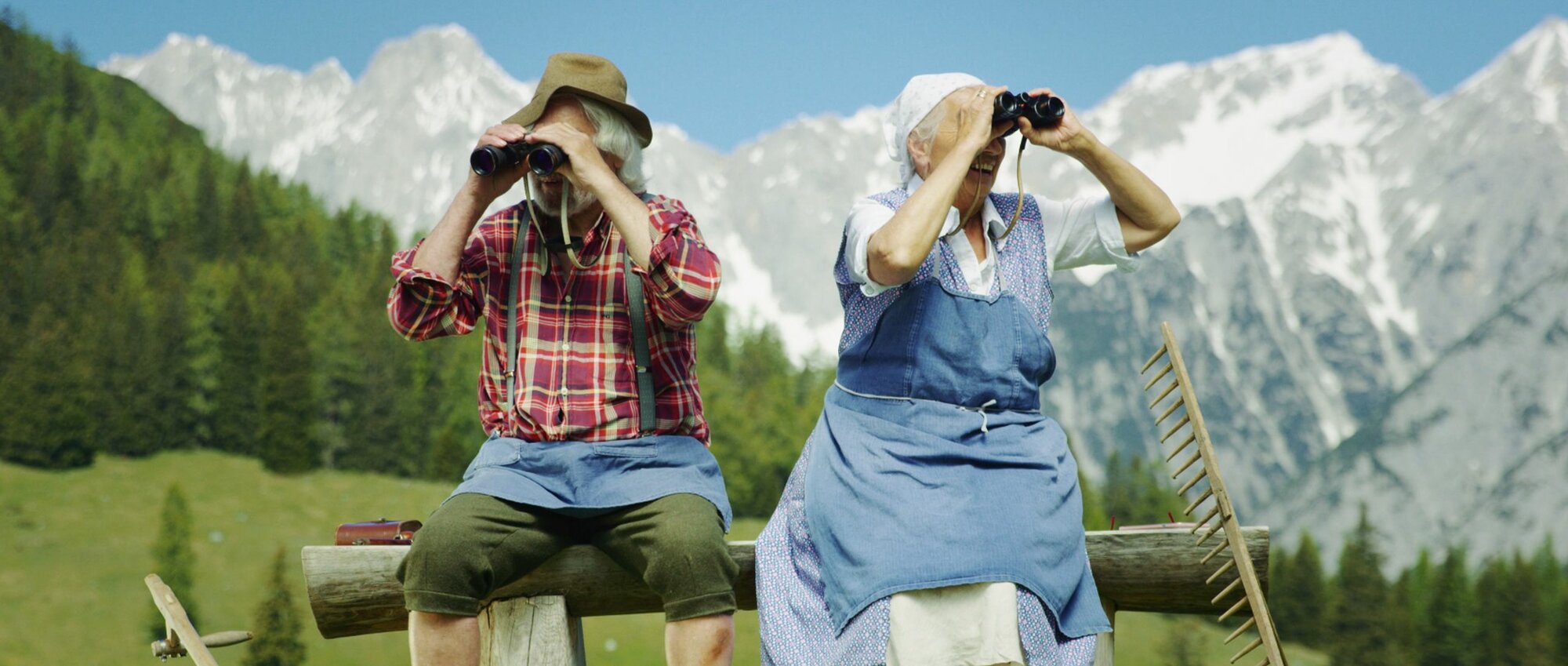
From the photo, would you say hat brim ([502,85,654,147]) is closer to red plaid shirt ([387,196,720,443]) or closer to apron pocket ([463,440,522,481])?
red plaid shirt ([387,196,720,443])

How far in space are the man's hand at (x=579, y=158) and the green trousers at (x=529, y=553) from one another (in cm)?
83

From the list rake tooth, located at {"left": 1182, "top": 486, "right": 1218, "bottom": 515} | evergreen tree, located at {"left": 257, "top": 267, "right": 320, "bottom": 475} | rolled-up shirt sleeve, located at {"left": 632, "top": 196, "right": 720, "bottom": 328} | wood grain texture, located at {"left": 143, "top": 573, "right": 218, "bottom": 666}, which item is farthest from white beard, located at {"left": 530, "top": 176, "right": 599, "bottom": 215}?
evergreen tree, located at {"left": 257, "top": 267, "right": 320, "bottom": 475}

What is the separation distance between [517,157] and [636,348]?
59cm

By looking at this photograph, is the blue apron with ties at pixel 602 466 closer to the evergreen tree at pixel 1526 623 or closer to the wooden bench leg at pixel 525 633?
the wooden bench leg at pixel 525 633

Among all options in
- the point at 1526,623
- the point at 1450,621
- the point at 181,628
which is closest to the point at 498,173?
the point at 181,628

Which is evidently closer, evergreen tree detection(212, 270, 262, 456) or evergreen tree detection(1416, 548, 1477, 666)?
evergreen tree detection(1416, 548, 1477, 666)

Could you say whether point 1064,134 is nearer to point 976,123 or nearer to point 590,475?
point 976,123

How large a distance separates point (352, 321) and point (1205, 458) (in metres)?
53.0

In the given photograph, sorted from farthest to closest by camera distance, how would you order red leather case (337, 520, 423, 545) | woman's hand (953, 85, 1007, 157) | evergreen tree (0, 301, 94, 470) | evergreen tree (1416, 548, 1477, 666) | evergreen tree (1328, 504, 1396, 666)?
evergreen tree (1416, 548, 1477, 666), evergreen tree (1328, 504, 1396, 666), evergreen tree (0, 301, 94, 470), red leather case (337, 520, 423, 545), woman's hand (953, 85, 1007, 157)

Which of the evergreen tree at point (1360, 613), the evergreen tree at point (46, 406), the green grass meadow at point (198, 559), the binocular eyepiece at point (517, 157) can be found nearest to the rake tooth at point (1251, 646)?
the binocular eyepiece at point (517, 157)

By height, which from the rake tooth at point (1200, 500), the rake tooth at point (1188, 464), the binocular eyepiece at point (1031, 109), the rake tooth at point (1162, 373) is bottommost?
the rake tooth at point (1200, 500)

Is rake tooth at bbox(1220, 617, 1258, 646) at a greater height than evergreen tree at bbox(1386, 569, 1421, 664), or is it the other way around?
rake tooth at bbox(1220, 617, 1258, 646)

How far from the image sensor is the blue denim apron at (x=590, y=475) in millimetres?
3266

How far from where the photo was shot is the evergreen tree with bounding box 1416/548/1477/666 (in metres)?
46.7
